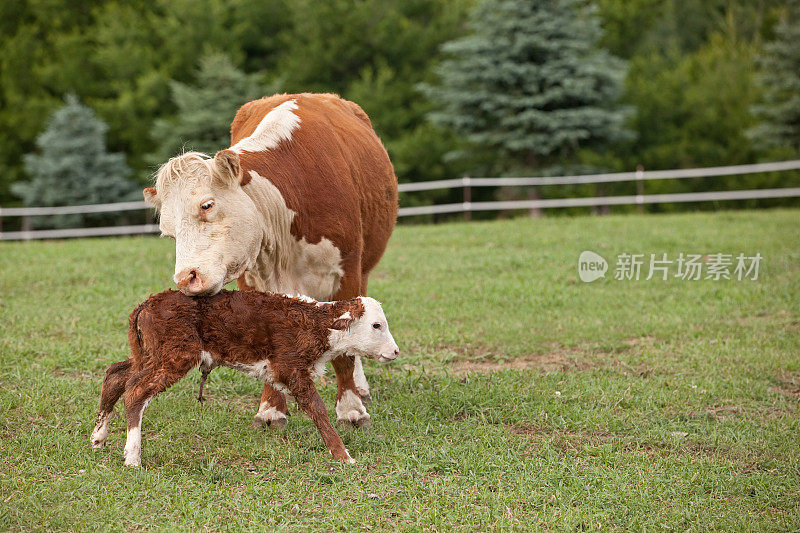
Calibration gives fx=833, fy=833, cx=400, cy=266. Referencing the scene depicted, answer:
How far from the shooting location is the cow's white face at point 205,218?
4559 mm

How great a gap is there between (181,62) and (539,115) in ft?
40.4

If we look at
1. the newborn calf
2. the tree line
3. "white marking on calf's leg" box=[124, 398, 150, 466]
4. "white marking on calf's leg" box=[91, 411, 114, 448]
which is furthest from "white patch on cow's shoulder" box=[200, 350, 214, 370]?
the tree line

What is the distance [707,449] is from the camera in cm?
534

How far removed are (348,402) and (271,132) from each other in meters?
1.86

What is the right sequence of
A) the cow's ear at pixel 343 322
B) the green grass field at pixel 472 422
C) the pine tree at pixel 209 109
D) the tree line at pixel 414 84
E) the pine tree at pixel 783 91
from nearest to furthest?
the green grass field at pixel 472 422, the cow's ear at pixel 343 322, the pine tree at pixel 783 91, the tree line at pixel 414 84, the pine tree at pixel 209 109

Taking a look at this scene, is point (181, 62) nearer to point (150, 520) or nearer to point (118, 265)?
point (118, 265)

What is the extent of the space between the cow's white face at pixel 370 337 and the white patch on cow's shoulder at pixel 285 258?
0.58 metres

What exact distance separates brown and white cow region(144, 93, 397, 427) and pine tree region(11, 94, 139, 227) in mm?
17011

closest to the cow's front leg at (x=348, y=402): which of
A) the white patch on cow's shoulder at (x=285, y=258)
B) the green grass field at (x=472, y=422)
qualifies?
the green grass field at (x=472, y=422)

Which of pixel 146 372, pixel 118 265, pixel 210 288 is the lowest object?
pixel 118 265

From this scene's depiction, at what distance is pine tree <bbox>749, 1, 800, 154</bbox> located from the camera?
64.2 feet

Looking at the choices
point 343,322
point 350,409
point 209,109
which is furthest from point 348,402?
point 209,109

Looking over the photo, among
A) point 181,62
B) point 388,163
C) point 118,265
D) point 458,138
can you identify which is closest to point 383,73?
point 458,138

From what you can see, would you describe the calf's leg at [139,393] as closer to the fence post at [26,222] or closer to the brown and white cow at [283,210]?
the brown and white cow at [283,210]
